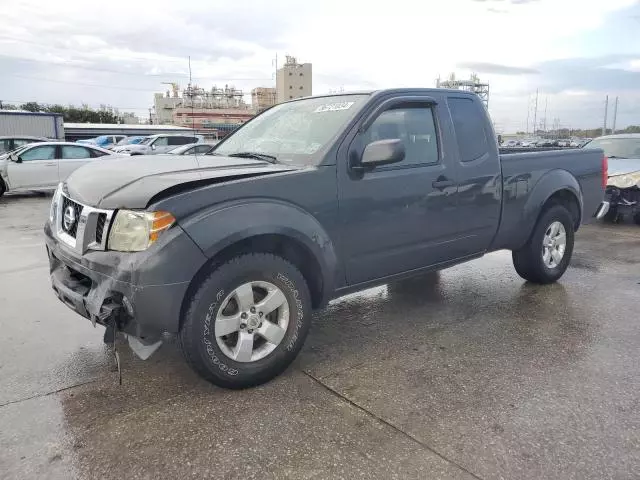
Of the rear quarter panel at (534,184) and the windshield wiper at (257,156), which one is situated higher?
the windshield wiper at (257,156)

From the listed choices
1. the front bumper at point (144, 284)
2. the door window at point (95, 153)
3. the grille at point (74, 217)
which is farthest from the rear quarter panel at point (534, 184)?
the door window at point (95, 153)

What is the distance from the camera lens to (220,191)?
9.76ft

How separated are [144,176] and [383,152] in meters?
1.51

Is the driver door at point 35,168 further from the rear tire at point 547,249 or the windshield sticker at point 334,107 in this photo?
the rear tire at point 547,249

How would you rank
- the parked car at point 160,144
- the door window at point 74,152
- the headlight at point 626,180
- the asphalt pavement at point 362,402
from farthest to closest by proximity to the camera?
the parked car at point 160,144
the door window at point 74,152
the headlight at point 626,180
the asphalt pavement at point 362,402

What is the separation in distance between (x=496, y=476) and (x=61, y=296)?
2.68 m

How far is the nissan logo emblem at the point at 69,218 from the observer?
3.21m

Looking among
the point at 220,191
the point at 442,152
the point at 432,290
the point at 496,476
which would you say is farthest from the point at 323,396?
the point at 432,290

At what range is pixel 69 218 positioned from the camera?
129 inches

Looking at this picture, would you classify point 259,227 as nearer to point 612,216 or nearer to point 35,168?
point 612,216

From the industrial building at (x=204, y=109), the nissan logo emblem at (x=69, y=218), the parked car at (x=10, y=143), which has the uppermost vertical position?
the industrial building at (x=204, y=109)

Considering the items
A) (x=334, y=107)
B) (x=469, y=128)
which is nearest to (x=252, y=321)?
(x=334, y=107)

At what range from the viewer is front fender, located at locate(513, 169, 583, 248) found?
4.92 meters

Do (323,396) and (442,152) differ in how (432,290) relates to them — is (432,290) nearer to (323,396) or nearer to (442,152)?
(442,152)
